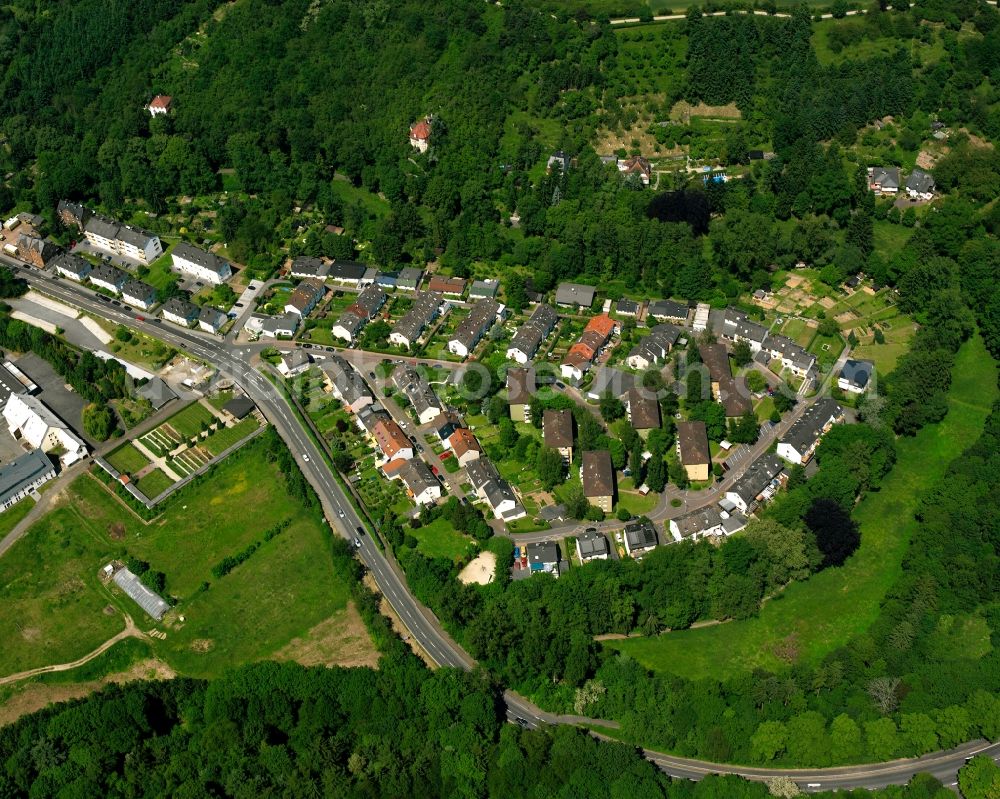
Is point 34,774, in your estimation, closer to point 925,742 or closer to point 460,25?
point 925,742

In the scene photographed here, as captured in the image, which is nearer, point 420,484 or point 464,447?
point 420,484

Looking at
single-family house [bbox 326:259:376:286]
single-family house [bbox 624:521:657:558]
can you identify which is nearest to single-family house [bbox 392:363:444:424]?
single-family house [bbox 326:259:376:286]

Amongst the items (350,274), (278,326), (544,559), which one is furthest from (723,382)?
(278,326)

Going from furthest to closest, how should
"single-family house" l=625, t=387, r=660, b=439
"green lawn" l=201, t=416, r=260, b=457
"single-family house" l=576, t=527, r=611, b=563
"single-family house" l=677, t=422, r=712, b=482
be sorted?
"green lawn" l=201, t=416, r=260, b=457 < "single-family house" l=625, t=387, r=660, b=439 < "single-family house" l=677, t=422, r=712, b=482 < "single-family house" l=576, t=527, r=611, b=563

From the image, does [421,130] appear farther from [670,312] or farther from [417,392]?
[417,392]

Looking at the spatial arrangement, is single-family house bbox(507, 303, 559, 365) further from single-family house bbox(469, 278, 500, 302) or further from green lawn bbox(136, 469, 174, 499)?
green lawn bbox(136, 469, 174, 499)

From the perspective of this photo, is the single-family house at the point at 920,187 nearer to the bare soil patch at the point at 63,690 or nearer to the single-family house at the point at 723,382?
the single-family house at the point at 723,382
